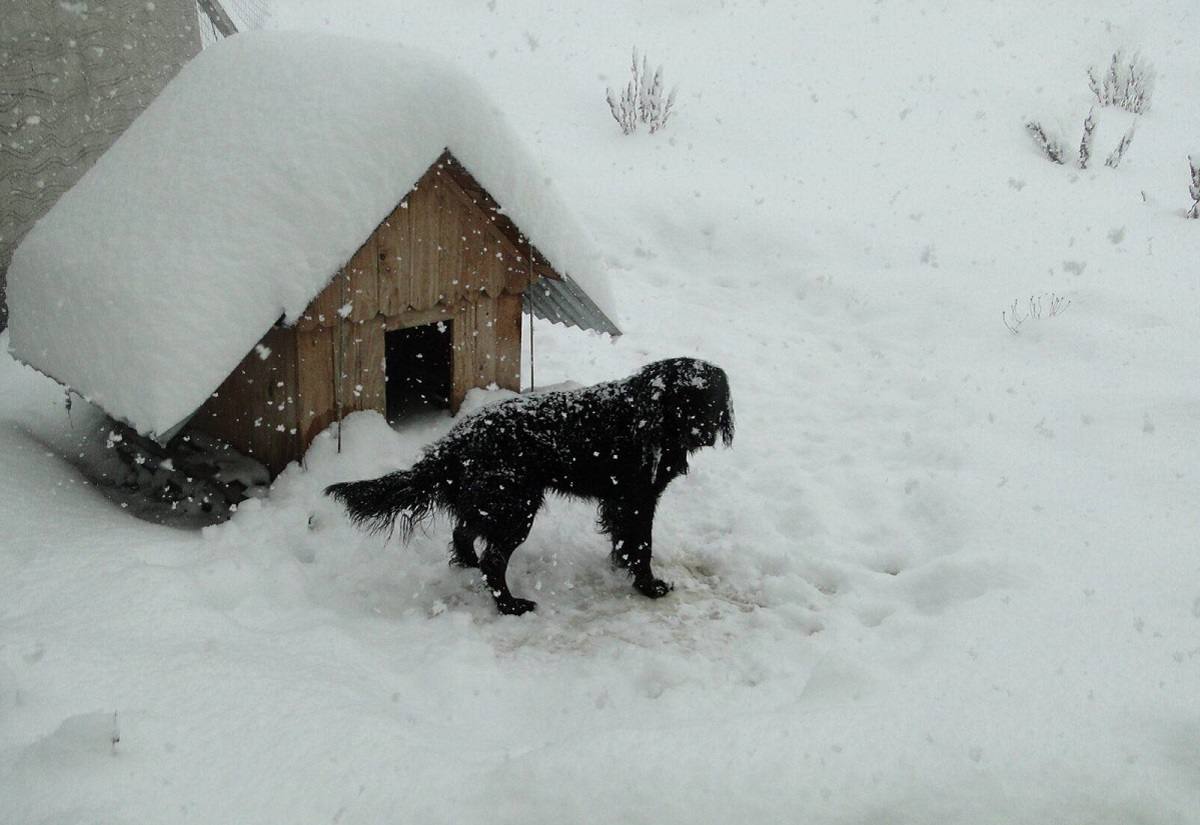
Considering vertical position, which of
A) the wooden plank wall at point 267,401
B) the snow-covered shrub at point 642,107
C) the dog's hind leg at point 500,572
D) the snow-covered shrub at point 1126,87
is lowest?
the dog's hind leg at point 500,572

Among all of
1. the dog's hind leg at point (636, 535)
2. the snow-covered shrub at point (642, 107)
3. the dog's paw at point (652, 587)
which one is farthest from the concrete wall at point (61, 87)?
the dog's paw at point (652, 587)

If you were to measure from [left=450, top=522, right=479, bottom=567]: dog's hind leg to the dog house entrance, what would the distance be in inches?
63.8

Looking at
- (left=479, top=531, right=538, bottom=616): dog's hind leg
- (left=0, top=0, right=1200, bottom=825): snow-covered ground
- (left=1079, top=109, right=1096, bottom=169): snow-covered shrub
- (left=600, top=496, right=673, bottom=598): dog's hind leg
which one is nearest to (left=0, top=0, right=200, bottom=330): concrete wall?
(left=0, top=0, right=1200, bottom=825): snow-covered ground

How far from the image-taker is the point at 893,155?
37.3 ft

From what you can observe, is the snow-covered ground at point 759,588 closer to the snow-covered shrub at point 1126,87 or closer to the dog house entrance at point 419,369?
the dog house entrance at point 419,369

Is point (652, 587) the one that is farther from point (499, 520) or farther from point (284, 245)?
point (284, 245)

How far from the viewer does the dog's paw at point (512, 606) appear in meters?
4.18

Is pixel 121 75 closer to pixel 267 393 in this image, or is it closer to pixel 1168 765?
pixel 267 393

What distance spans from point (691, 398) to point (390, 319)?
2118mm

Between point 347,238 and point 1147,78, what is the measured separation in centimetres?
1336

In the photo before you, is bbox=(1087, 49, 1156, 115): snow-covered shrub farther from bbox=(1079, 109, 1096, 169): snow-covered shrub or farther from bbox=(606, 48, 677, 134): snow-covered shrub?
bbox=(606, 48, 677, 134): snow-covered shrub

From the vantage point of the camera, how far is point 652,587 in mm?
4430

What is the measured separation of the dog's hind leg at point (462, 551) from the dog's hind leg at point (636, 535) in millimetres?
723

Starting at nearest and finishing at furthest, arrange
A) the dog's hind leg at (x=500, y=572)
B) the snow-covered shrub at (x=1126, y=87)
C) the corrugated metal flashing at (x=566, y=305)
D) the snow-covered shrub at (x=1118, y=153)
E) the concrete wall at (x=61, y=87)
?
the dog's hind leg at (x=500, y=572) < the corrugated metal flashing at (x=566, y=305) < the concrete wall at (x=61, y=87) < the snow-covered shrub at (x=1118, y=153) < the snow-covered shrub at (x=1126, y=87)
